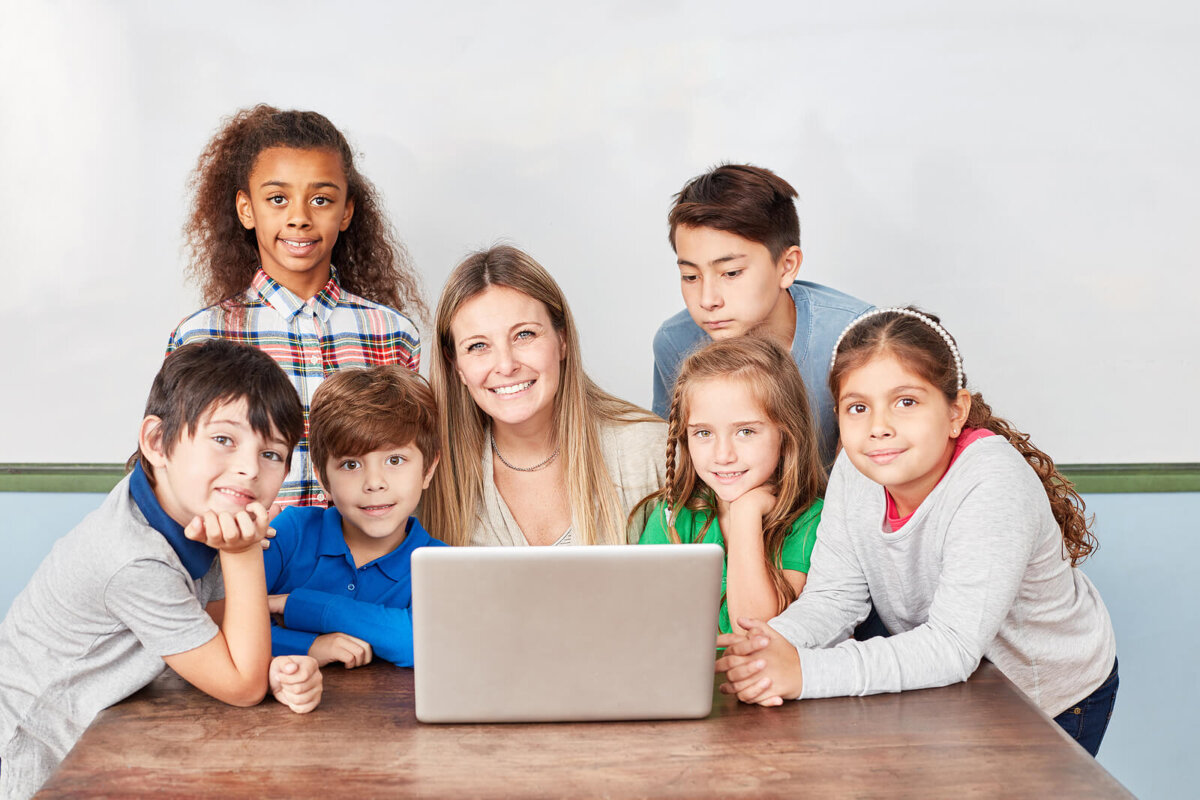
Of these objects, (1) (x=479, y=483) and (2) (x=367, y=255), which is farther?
(2) (x=367, y=255)

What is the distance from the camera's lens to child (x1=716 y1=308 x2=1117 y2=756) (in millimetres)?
1374

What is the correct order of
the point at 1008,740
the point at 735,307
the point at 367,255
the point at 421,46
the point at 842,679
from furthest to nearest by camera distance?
the point at 421,46 → the point at 367,255 → the point at 735,307 → the point at 842,679 → the point at 1008,740

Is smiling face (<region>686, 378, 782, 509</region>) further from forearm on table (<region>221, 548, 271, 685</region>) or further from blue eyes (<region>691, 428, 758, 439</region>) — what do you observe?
forearm on table (<region>221, 548, 271, 685</region>)

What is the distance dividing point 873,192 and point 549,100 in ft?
3.23

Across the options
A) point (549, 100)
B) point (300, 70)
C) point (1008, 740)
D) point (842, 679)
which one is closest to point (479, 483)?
point (842, 679)

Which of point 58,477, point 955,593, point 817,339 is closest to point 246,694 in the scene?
point 955,593

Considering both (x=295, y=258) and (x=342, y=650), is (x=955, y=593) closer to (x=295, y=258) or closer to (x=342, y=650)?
(x=342, y=650)

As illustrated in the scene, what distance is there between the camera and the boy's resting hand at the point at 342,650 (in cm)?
146

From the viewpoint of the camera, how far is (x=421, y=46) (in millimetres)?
2924

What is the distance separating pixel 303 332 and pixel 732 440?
117 centimetres

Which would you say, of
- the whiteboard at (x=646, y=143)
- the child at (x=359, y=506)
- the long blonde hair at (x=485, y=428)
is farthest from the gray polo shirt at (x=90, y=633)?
the whiteboard at (x=646, y=143)

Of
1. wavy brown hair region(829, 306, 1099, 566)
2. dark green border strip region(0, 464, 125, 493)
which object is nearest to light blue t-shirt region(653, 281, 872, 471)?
wavy brown hair region(829, 306, 1099, 566)

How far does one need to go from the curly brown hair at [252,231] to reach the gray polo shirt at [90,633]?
1.33m

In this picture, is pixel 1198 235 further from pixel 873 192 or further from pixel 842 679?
pixel 842 679
